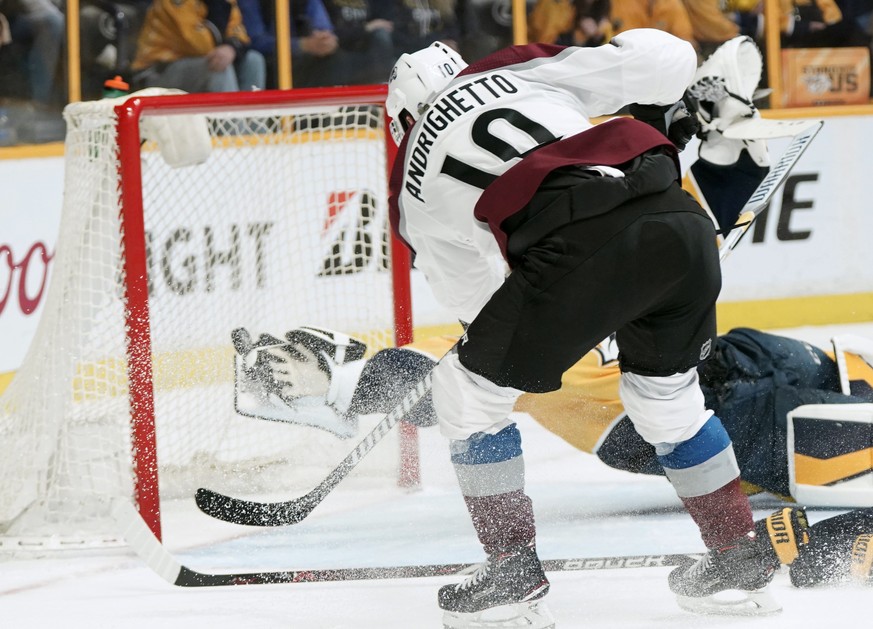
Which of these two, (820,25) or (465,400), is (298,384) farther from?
(820,25)

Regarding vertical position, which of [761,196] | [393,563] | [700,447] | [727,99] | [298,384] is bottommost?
[393,563]

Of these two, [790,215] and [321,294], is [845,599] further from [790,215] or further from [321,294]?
[790,215]

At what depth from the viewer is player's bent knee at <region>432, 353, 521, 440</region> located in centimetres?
191

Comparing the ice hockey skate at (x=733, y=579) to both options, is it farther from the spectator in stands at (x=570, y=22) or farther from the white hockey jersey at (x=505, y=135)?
the spectator in stands at (x=570, y=22)

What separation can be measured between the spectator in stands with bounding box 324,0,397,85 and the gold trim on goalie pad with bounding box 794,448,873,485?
290 centimetres

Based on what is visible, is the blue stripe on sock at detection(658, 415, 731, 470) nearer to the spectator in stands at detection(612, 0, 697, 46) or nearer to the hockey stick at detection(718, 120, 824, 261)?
the hockey stick at detection(718, 120, 824, 261)

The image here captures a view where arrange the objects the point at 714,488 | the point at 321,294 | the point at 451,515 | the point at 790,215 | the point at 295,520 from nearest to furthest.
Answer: the point at 714,488, the point at 295,520, the point at 451,515, the point at 321,294, the point at 790,215

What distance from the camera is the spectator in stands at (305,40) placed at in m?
4.85

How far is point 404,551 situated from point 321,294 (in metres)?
1.06

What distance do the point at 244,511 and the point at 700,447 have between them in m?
0.84

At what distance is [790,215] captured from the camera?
16.0ft

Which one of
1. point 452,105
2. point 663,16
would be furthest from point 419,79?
point 663,16

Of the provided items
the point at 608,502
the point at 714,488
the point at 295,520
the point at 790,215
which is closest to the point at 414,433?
the point at 608,502

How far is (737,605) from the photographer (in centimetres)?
199
